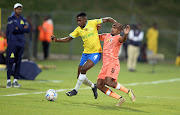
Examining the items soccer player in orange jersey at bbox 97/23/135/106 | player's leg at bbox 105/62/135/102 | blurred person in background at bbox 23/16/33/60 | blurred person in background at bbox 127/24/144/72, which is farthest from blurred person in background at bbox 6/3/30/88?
blurred person in background at bbox 23/16/33/60

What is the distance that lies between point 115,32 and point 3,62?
8.17 m

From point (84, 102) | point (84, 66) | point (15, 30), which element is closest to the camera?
point (84, 102)

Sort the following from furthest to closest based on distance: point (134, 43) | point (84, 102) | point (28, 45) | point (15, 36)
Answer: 1. point (28, 45)
2. point (134, 43)
3. point (15, 36)
4. point (84, 102)

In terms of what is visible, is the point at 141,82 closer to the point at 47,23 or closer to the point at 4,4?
the point at 47,23

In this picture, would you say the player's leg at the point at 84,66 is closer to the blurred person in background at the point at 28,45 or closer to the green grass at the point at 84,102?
the green grass at the point at 84,102

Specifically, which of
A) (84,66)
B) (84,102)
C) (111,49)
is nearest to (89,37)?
(84,66)

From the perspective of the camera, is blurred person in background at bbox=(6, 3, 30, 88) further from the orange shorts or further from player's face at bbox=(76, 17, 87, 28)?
the orange shorts

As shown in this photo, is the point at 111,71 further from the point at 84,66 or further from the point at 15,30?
the point at 15,30

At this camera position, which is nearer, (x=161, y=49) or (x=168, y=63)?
(x=168, y=63)

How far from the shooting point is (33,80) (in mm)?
16359

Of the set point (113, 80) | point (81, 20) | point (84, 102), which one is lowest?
point (84, 102)

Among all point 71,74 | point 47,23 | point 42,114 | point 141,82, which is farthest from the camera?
point 47,23

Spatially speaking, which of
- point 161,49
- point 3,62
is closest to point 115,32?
point 3,62

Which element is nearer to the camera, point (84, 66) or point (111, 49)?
point (111, 49)
